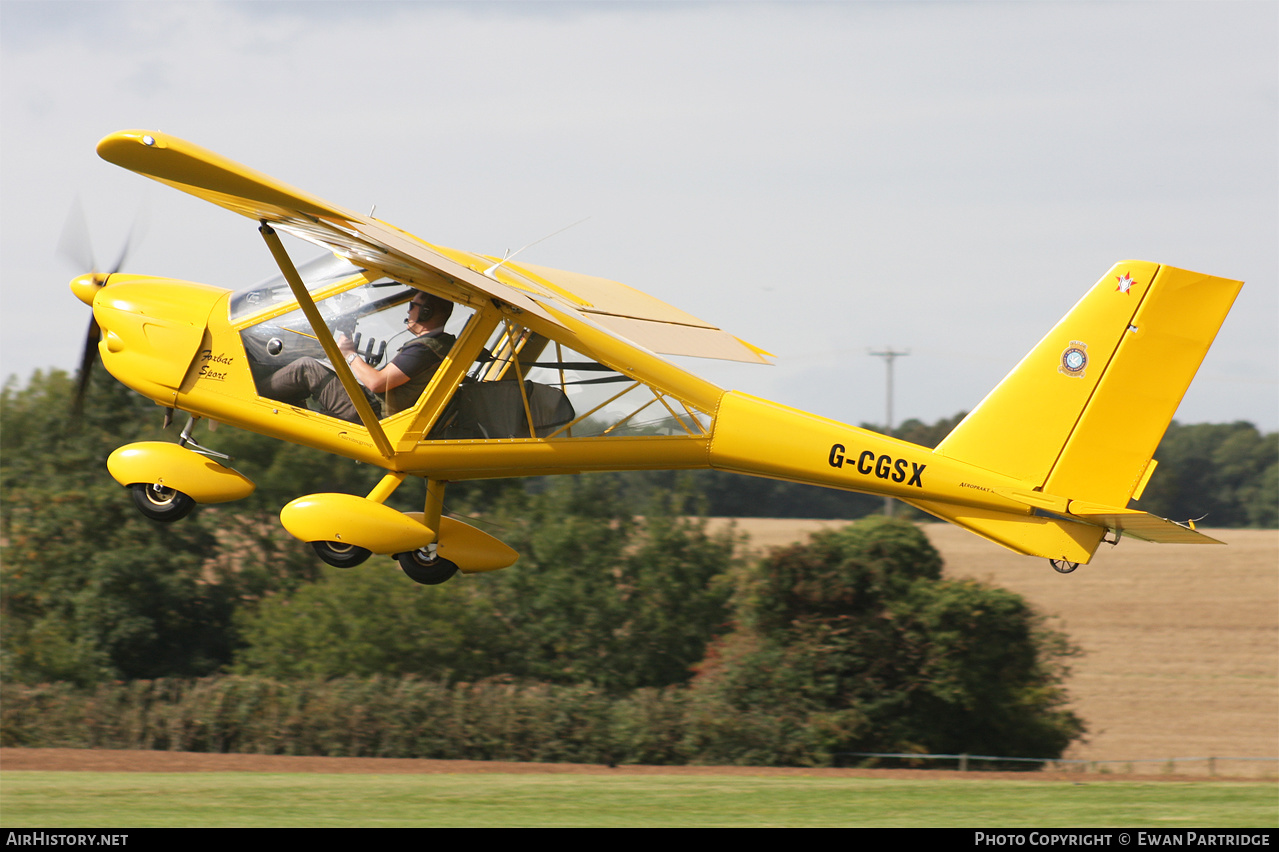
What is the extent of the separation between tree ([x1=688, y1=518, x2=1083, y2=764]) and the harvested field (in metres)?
1.62

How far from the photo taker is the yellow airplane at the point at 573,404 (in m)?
9.24

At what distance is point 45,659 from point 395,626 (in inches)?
371

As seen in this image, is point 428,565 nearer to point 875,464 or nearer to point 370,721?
point 875,464

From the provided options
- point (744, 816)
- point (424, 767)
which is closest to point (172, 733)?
point (424, 767)

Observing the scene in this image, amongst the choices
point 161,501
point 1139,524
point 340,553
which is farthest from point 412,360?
point 1139,524

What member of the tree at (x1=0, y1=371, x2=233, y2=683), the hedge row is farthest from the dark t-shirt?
the tree at (x1=0, y1=371, x2=233, y2=683)

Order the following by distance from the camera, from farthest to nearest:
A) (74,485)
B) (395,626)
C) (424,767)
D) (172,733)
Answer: (74,485) < (395,626) < (172,733) < (424,767)

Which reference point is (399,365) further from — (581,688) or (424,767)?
(581,688)

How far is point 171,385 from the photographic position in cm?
979

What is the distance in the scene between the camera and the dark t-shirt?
30.6ft

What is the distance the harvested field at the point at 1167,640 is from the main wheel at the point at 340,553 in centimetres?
2177

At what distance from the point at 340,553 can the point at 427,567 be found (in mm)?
1204

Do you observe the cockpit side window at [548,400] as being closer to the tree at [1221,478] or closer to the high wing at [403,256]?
the high wing at [403,256]

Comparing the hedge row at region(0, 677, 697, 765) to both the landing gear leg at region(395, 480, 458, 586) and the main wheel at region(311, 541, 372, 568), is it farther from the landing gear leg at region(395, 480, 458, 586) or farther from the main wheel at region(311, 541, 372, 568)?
Result: the main wheel at region(311, 541, 372, 568)
